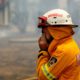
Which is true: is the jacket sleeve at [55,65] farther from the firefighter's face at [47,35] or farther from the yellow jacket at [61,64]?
the firefighter's face at [47,35]

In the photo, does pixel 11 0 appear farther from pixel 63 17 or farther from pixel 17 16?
pixel 63 17

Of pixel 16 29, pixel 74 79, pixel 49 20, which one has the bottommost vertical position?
pixel 16 29

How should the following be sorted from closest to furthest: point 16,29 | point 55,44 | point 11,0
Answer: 1. point 55,44
2. point 16,29
3. point 11,0

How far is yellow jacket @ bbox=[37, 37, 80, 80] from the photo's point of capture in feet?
6.44

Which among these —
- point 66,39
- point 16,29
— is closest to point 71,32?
point 66,39

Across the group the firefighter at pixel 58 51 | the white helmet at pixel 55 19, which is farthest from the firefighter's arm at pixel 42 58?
the white helmet at pixel 55 19

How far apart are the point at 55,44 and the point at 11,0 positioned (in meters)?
26.9

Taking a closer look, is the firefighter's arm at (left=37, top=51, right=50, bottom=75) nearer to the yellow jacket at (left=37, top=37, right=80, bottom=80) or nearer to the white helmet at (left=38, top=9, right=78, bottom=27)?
the yellow jacket at (left=37, top=37, right=80, bottom=80)

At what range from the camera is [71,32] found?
2027 mm

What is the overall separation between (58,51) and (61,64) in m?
0.08

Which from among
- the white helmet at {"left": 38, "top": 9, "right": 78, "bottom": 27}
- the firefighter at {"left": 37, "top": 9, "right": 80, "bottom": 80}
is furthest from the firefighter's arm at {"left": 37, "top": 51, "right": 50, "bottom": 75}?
the white helmet at {"left": 38, "top": 9, "right": 78, "bottom": 27}

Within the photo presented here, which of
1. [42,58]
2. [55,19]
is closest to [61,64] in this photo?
[42,58]

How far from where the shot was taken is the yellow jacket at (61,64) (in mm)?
1964

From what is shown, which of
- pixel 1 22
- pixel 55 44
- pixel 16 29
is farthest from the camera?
pixel 1 22
